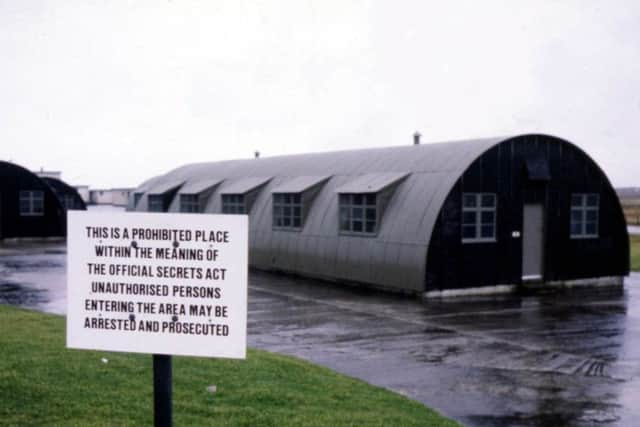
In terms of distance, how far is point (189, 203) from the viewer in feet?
111

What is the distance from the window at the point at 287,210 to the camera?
2602 cm

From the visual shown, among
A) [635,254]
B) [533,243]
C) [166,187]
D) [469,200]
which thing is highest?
[166,187]

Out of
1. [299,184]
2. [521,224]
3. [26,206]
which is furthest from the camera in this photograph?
[26,206]

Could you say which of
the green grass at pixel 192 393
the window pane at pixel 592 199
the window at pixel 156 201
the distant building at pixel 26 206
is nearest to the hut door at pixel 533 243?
the window pane at pixel 592 199

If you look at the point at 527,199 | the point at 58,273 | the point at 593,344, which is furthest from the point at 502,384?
the point at 58,273

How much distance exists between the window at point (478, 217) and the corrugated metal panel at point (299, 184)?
6.97m

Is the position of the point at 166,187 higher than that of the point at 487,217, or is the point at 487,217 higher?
the point at 166,187

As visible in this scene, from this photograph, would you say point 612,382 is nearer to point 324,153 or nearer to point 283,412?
point 283,412

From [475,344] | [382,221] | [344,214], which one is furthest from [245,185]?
[475,344]

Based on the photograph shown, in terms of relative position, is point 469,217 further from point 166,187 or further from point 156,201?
point 166,187

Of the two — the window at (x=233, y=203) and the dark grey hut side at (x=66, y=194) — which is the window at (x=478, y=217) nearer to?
the window at (x=233, y=203)

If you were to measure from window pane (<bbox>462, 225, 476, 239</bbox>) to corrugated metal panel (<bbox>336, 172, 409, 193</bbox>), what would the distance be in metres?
2.92

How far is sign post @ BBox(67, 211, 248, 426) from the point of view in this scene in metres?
4.50

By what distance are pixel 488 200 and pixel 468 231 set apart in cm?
119
